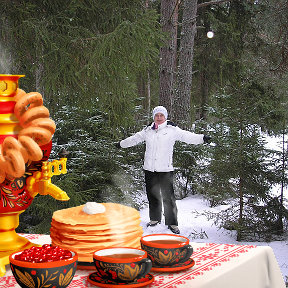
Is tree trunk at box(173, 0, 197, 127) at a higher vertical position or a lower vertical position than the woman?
higher

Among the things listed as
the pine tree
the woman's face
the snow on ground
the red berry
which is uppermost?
the pine tree

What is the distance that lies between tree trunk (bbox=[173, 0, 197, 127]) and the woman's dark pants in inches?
165

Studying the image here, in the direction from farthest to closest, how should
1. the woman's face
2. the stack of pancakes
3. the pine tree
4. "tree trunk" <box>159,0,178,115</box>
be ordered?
"tree trunk" <box>159,0,178,115</box>, the woman's face, the pine tree, the stack of pancakes

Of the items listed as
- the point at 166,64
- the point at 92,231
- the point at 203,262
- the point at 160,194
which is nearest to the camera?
the point at 92,231

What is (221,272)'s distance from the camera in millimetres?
1456

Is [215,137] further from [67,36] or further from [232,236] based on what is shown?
[67,36]

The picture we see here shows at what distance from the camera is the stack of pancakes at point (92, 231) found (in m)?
1.41

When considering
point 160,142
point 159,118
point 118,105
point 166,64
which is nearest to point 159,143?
point 160,142

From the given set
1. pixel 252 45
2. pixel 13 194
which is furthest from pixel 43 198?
pixel 252 45

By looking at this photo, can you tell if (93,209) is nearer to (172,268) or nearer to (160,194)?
(172,268)

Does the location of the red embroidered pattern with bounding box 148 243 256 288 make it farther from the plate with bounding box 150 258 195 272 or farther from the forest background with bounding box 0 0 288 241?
the forest background with bounding box 0 0 288 241

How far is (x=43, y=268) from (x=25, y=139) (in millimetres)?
421

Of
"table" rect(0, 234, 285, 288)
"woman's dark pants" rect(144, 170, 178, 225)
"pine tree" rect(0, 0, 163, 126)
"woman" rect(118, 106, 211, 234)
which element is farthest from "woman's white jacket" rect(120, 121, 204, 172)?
"table" rect(0, 234, 285, 288)

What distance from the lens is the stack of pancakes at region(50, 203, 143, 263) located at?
141cm
